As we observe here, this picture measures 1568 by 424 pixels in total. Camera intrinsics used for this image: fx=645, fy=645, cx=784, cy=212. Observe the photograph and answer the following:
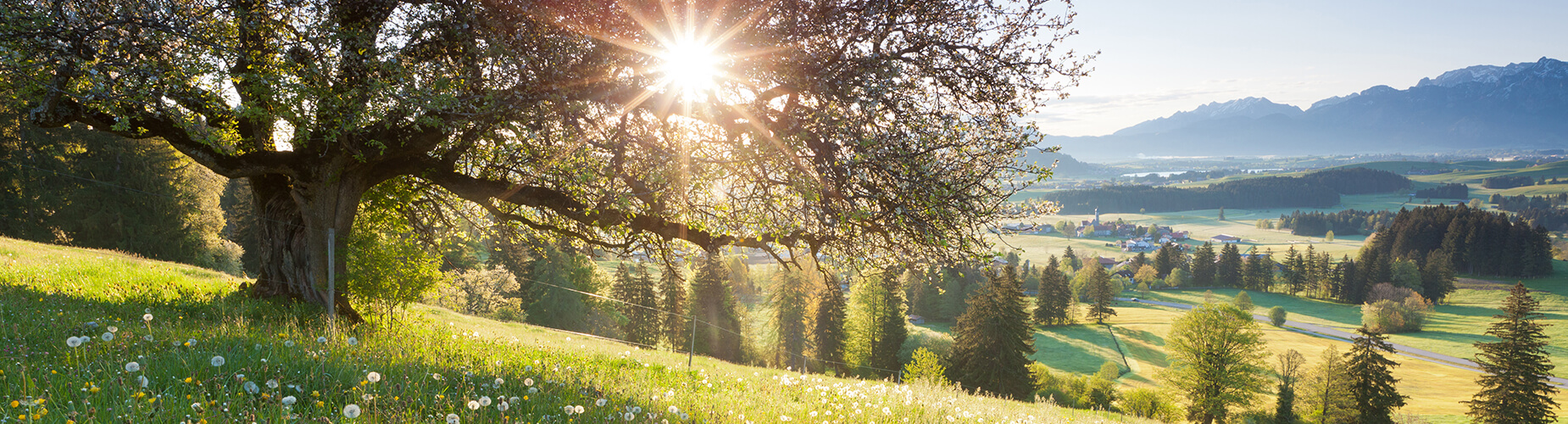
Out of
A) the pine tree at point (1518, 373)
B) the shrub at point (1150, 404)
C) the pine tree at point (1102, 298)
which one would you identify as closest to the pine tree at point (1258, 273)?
the pine tree at point (1102, 298)

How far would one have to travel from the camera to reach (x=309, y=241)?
1101 centimetres

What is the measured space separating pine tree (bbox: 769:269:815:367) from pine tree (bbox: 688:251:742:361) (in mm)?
4187

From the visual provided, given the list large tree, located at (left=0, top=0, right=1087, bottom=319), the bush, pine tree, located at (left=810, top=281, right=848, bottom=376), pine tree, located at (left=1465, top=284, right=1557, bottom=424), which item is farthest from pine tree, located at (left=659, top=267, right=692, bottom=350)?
the bush

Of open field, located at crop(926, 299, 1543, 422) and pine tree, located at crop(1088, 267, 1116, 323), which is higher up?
pine tree, located at crop(1088, 267, 1116, 323)

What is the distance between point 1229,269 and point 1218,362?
107 metres

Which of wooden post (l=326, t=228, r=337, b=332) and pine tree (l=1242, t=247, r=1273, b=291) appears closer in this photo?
wooden post (l=326, t=228, r=337, b=332)

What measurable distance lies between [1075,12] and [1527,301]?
58.6 meters

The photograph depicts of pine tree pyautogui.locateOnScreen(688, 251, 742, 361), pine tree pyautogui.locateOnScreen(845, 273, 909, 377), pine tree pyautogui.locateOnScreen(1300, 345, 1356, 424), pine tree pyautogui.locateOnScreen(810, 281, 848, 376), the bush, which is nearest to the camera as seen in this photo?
pine tree pyautogui.locateOnScreen(1300, 345, 1356, 424)

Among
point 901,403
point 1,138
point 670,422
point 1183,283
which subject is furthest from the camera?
point 1183,283

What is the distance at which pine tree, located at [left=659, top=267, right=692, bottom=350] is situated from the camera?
183 feet

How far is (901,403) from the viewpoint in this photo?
8203 millimetres

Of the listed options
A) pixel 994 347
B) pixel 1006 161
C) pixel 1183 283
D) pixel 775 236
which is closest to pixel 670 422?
pixel 775 236

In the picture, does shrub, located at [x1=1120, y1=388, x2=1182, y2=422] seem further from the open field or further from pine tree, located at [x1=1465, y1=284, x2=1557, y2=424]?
pine tree, located at [x1=1465, y1=284, x2=1557, y2=424]

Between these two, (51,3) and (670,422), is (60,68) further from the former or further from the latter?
(670,422)
